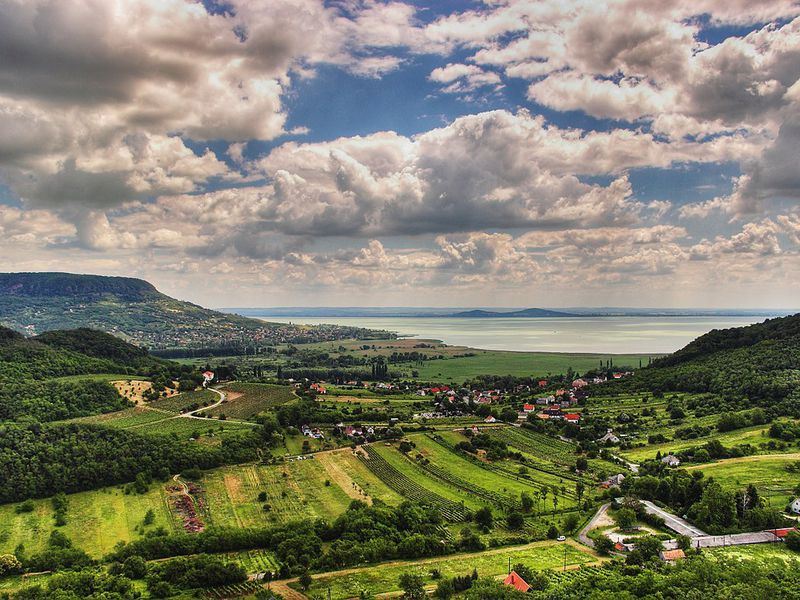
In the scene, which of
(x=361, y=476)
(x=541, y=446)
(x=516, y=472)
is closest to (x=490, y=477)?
(x=516, y=472)

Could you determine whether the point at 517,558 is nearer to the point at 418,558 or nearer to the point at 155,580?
the point at 418,558

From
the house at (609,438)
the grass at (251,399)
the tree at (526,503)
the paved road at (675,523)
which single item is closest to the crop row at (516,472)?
the tree at (526,503)

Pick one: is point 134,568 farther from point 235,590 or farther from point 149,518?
point 149,518

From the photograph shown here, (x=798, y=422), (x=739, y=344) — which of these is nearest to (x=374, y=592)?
(x=798, y=422)

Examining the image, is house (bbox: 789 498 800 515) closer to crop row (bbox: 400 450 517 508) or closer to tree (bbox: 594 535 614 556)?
tree (bbox: 594 535 614 556)

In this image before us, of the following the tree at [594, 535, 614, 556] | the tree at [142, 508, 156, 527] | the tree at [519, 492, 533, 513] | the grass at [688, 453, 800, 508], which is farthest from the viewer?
the tree at [519, 492, 533, 513]

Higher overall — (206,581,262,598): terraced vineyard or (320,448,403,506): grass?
(320,448,403,506): grass

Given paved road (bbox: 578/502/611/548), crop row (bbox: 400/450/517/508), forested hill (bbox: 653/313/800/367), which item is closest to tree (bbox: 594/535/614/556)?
paved road (bbox: 578/502/611/548)
